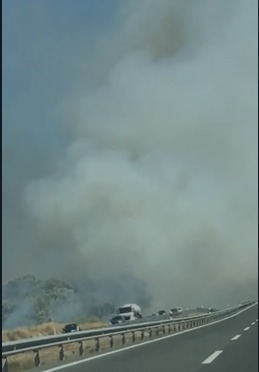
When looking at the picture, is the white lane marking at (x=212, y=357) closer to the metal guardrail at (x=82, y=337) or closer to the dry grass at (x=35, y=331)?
the metal guardrail at (x=82, y=337)

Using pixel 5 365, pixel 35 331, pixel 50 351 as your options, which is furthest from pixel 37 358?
pixel 35 331

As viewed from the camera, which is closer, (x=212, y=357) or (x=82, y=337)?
(x=212, y=357)

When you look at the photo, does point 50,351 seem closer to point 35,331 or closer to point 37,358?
point 37,358

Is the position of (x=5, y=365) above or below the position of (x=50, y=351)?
above

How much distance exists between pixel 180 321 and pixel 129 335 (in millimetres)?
12629

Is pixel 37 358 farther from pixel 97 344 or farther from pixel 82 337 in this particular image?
pixel 97 344

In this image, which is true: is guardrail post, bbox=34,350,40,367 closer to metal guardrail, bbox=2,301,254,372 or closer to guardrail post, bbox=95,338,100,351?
metal guardrail, bbox=2,301,254,372

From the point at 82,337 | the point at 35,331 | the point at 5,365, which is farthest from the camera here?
the point at 35,331

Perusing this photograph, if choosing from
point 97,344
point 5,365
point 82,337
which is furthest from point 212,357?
point 97,344

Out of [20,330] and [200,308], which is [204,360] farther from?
[200,308]

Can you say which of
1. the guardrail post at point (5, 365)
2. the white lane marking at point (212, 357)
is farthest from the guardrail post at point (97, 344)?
the guardrail post at point (5, 365)

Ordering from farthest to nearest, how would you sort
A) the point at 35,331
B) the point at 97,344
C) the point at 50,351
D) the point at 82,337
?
the point at 35,331, the point at 97,344, the point at 82,337, the point at 50,351

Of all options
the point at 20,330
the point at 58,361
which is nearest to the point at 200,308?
the point at 20,330

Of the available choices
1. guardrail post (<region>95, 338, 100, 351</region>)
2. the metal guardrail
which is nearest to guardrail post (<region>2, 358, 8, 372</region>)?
the metal guardrail
